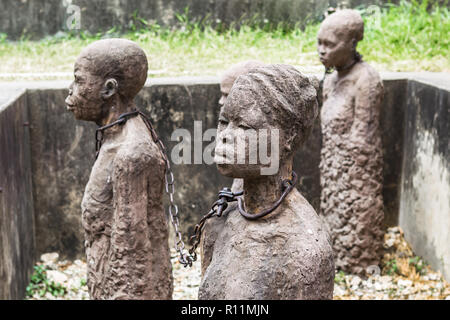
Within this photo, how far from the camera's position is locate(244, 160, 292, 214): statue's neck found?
108 inches

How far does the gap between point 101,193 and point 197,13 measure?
20.4ft

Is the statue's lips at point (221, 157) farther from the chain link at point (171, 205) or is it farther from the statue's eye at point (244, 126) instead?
the chain link at point (171, 205)

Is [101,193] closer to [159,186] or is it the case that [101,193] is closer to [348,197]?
[159,186]

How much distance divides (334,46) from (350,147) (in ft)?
3.21

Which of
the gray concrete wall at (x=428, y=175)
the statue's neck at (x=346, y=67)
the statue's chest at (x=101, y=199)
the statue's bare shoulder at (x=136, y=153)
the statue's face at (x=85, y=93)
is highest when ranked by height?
the statue's face at (x=85, y=93)

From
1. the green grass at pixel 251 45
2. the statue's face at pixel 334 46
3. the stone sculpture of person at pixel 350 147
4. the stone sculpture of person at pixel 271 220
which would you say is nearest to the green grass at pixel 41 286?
the green grass at pixel 251 45

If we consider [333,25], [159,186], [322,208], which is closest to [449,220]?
[322,208]

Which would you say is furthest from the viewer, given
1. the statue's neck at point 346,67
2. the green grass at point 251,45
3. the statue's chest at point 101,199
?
the green grass at point 251,45

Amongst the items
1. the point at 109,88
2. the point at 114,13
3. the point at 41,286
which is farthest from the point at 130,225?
the point at 114,13

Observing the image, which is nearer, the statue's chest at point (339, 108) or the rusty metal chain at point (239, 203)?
the rusty metal chain at point (239, 203)

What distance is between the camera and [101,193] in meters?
3.93

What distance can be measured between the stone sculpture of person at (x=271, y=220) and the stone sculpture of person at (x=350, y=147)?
11.9 feet

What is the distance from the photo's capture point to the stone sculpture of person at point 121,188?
150 inches

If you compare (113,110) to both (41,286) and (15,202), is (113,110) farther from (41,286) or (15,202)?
(41,286)
